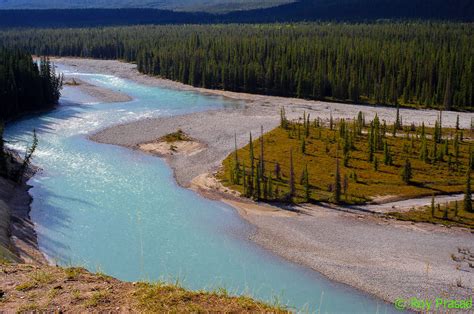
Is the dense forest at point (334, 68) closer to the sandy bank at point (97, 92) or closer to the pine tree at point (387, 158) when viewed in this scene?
the sandy bank at point (97, 92)

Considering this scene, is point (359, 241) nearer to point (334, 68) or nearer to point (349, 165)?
point (349, 165)

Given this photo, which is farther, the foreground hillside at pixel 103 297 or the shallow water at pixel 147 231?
the shallow water at pixel 147 231

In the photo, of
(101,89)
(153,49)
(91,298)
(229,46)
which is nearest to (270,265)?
(91,298)

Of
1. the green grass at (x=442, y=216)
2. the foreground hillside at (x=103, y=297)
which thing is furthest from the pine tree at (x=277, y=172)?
the foreground hillside at (x=103, y=297)

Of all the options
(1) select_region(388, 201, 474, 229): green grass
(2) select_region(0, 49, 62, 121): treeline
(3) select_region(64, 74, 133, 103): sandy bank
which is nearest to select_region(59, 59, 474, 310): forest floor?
(1) select_region(388, 201, 474, 229): green grass

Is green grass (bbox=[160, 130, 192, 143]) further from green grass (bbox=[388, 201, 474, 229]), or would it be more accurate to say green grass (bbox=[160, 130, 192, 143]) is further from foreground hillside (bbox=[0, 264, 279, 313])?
foreground hillside (bbox=[0, 264, 279, 313])
